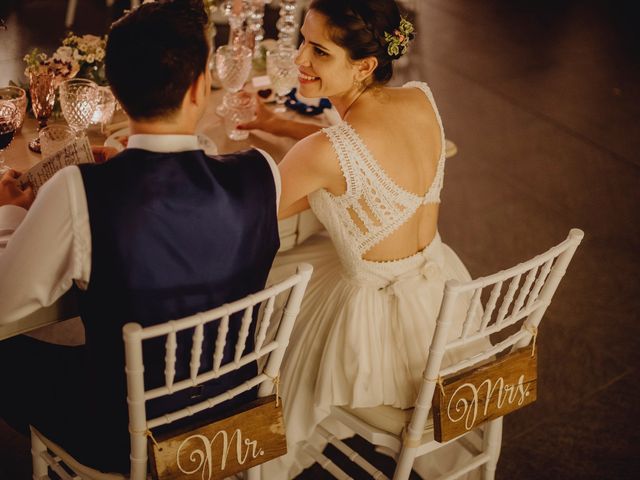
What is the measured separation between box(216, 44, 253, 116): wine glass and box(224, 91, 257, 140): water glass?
8cm

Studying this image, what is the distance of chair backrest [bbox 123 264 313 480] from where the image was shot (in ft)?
→ 4.15

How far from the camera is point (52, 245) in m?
1.25

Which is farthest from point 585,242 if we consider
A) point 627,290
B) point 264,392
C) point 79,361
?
point 79,361

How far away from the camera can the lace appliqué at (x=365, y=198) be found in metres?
1.79

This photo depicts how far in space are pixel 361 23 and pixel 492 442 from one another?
1.18 metres

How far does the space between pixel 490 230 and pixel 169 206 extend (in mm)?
2561

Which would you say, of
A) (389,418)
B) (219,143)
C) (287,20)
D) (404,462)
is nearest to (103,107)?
(219,143)

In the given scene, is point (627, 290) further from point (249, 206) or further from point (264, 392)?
point (249, 206)

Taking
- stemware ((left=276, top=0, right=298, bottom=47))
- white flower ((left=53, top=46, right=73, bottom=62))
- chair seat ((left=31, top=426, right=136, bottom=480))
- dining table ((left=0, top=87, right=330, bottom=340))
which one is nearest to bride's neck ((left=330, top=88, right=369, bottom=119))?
dining table ((left=0, top=87, right=330, bottom=340))

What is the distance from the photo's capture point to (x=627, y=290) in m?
3.28

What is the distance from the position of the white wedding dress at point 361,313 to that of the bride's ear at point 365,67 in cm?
20

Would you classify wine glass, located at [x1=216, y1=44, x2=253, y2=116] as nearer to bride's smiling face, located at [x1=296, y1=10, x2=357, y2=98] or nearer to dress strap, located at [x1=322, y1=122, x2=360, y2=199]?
bride's smiling face, located at [x1=296, y1=10, x2=357, y2=98]

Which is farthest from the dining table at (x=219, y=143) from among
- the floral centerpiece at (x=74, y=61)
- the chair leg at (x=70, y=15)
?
the chair leg at (x=70, y=15)

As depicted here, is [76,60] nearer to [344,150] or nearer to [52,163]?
[52,163]
